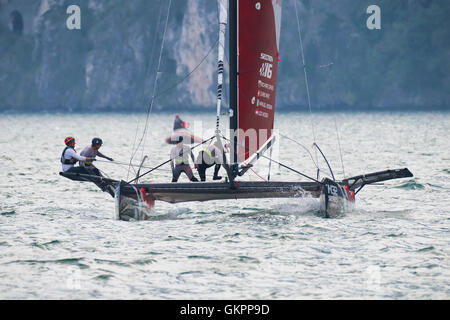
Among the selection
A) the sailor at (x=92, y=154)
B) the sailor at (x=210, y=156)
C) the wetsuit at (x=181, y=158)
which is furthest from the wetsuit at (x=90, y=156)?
the sailor at (x=210, y=156)

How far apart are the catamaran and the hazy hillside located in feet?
317

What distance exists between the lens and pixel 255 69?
45.8ft

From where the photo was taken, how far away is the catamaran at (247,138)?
12.8 m

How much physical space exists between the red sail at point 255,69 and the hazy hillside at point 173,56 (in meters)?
96.5

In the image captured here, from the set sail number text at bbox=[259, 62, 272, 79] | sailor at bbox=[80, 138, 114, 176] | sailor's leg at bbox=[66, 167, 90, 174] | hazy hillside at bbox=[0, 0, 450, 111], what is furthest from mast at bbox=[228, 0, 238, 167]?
hazy hillside at bbox=[0, 0, 450, 111]

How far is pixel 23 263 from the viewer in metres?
10.1

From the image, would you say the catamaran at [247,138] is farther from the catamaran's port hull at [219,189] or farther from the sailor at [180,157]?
the sailor at [180,157]

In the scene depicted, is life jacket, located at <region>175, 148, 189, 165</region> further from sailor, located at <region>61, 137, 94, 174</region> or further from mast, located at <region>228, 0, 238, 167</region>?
sailor, located at <region>61, 137, 94, 174</region>

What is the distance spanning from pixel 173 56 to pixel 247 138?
98.7 meters

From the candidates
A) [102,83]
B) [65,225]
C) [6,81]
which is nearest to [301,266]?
[65,225]

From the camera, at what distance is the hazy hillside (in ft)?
378

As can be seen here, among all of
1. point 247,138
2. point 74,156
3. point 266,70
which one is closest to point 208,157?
point 247,138

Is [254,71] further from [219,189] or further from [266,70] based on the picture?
[219,189]

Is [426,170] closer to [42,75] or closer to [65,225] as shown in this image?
[65,225]
